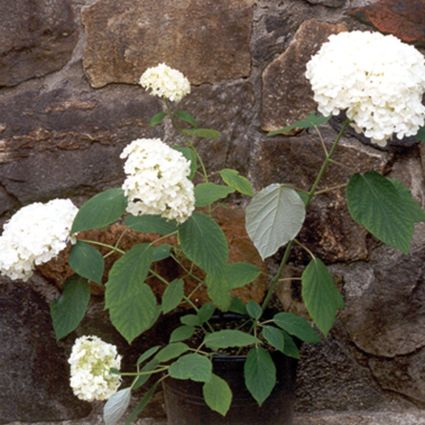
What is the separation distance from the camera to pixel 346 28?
76.0 inches

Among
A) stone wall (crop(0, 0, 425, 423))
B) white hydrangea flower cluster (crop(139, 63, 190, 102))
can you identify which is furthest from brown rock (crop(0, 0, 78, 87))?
white hydrangea flower cluster (crop(139, 63, 190, 102))

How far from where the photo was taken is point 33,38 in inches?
76.9

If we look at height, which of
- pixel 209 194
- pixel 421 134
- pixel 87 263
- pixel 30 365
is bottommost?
pixel 30 365

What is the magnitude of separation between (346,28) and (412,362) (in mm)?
759

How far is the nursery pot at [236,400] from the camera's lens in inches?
70.4

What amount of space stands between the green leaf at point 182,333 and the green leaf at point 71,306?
196 mm

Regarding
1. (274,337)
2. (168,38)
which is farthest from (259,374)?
(168,38)

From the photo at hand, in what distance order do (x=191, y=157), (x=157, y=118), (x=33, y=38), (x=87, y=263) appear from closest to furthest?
1. (x=87, y=263)
2. (x=191, y=157)
3. (x=157, y=118)
4. (x=33, y=38)

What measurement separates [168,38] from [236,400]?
2.61 ft

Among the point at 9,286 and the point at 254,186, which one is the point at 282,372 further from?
the point at 9,286

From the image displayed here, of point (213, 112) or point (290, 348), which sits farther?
point (213, 112)

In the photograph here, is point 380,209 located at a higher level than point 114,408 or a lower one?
higher

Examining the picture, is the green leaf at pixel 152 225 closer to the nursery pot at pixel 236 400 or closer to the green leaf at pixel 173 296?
the green leaf at pixel 173 296

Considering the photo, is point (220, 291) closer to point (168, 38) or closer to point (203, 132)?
point (203, 132)
